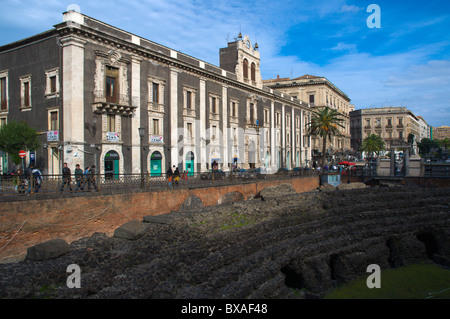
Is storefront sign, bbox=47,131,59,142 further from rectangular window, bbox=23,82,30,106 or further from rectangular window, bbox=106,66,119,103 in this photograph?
rectangular window, bbox=106,66,119,103

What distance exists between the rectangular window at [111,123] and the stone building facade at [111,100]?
7 centimetres

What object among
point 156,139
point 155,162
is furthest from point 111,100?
point 155,162

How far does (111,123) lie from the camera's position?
79.1 feet

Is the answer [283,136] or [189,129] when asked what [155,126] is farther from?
[283,136]

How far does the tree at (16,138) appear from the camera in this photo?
2100cm

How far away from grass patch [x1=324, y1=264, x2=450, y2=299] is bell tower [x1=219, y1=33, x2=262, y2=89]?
31.3m

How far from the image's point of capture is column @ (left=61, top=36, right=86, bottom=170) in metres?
21.5

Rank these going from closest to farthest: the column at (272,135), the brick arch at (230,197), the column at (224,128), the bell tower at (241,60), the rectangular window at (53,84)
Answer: the brick arch at (230,197)
the rectangular window at (53,84)
the column at (224,128)
the bell tower at (241,60)
the column at (272,135)

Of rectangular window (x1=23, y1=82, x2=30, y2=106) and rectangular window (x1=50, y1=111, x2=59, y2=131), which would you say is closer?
rectangular window (x1=50, y1=111, x2=59, y2=131)

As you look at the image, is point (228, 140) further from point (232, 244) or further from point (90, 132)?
point (232, 244)

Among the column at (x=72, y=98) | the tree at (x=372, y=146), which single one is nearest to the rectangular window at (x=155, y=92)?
the column at (x=72, y=98)

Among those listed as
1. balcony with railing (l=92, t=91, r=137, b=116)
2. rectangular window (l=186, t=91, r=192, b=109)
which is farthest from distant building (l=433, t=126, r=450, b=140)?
balcony with railing (l=92, t=91, r=137, b=116)

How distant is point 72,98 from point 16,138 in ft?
13.9

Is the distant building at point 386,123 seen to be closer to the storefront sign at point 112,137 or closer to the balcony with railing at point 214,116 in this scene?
the balcony with railing at point 214,116
